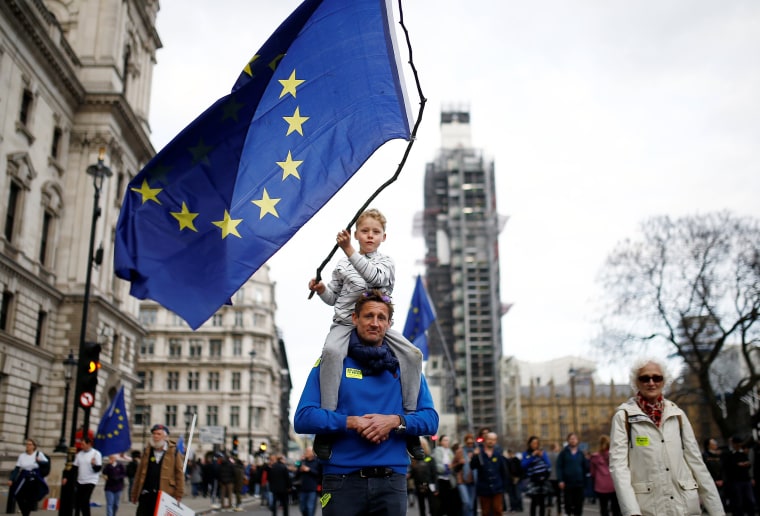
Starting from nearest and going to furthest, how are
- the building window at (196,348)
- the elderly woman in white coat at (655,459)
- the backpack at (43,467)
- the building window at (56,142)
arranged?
the elderly woman in white coat at (655,459)
the backpack at (43,467)
the building window at (56,142)
the building window at (196,348)

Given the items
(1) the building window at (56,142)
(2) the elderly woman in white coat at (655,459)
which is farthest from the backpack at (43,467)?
(1) the building window at (56,142)

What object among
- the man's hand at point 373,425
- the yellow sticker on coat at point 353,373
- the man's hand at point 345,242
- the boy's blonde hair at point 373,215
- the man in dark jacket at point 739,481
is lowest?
the man in dark jacket at point 739,481

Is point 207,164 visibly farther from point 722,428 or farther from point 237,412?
point 237,412

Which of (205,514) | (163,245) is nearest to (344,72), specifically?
(163,245)

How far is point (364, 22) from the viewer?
6324mm

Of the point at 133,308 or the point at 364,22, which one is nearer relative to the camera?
the point at 364,22

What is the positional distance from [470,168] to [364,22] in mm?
105335

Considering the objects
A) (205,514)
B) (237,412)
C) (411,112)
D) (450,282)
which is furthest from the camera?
(450,282)

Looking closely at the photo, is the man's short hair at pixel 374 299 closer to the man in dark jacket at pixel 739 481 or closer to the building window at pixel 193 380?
the man in dark jacket at pixel 739 481

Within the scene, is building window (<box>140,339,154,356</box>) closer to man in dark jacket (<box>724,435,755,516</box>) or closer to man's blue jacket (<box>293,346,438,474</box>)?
man in dark jacket (<box>724,435,755,516</box>)

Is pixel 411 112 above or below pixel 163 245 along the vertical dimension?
above

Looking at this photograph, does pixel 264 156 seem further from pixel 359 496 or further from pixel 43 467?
pixel 43 467

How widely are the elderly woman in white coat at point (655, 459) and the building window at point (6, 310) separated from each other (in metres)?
29.9

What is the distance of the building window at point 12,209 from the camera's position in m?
31.4
